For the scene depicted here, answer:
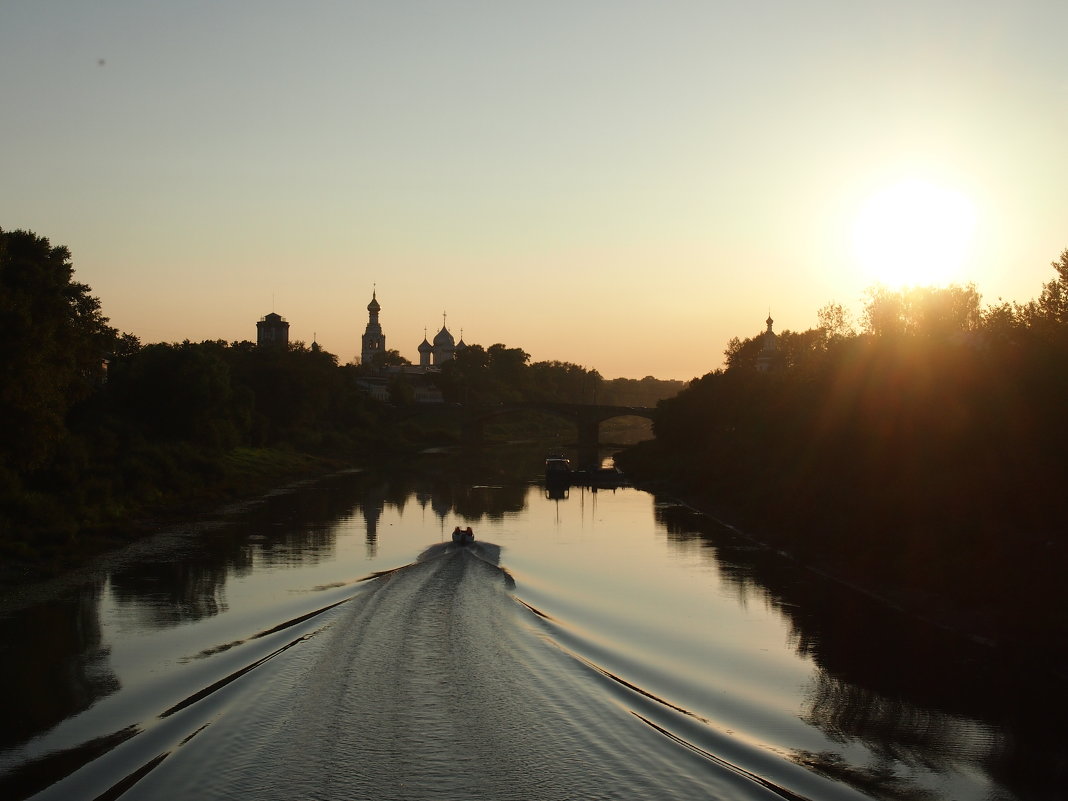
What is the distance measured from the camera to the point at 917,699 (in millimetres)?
20859

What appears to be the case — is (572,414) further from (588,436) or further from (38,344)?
(38,344)

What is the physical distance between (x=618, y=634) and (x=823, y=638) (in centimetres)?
577

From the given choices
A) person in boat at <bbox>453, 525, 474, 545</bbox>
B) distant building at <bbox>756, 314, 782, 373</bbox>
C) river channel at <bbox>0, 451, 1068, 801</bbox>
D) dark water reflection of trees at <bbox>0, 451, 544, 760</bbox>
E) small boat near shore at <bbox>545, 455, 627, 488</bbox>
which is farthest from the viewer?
distant building at <bbox>756, 314, 782, 373</bbox>

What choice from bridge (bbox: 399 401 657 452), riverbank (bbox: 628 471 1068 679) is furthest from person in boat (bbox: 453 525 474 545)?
bridge (bbox: 399 401 657 452)

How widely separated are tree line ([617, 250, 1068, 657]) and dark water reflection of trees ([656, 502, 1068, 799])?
2269 mm

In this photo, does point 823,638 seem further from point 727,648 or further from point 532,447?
point 532,447

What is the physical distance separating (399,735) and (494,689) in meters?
3.26

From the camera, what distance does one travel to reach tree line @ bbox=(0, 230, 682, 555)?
3738 cm

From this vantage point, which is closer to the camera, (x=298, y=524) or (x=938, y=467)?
(x=938, y=467)

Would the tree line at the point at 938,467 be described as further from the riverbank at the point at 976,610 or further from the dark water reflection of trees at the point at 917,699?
the dark water reflection of trees at the point at 917,699

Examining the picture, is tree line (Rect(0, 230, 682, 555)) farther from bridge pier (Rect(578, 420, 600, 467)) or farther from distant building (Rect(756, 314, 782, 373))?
distant building (Rect(756, 314, 782, 373))

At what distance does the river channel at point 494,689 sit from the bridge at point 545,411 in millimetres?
94887

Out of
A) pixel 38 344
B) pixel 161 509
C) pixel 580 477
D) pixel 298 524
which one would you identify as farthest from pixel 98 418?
pixel 580 477

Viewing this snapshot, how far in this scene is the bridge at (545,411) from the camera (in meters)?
134
